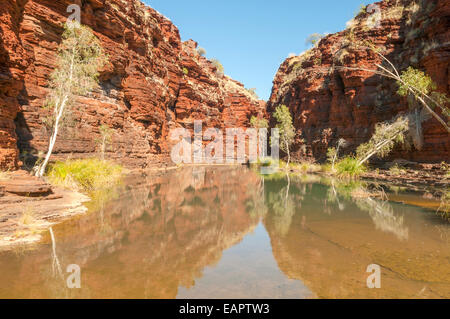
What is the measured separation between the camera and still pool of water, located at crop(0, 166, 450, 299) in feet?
11.4

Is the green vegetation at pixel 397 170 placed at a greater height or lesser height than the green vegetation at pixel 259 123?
lesser

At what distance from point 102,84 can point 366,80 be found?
106 ft

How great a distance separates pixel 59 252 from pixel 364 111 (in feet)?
114

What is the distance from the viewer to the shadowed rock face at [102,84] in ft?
37.6

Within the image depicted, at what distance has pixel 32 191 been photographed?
8062 millimetres

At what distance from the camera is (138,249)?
5086 mm

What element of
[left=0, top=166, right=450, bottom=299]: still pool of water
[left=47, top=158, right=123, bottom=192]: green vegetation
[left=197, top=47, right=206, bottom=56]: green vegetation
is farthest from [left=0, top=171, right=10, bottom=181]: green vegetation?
[left=197, top=47, right=206, bottom=56]: green vegetation

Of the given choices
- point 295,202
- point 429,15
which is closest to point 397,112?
point 429,15

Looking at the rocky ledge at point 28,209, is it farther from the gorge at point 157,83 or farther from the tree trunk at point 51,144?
the gorge at point 157,83

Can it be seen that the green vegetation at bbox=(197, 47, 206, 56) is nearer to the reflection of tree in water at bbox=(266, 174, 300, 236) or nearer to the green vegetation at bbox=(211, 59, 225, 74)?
the green vegetation at bbox=(211, 59, 225, 74)

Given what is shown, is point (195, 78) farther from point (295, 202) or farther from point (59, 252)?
point (59, 252)

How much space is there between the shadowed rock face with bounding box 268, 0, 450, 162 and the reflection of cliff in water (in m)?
14.5

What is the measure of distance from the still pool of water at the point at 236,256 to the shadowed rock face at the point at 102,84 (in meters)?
7.62

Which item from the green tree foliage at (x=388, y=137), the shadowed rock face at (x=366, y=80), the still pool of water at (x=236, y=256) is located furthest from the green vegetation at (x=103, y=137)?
the green tree foliage at (x=388, y=137)
